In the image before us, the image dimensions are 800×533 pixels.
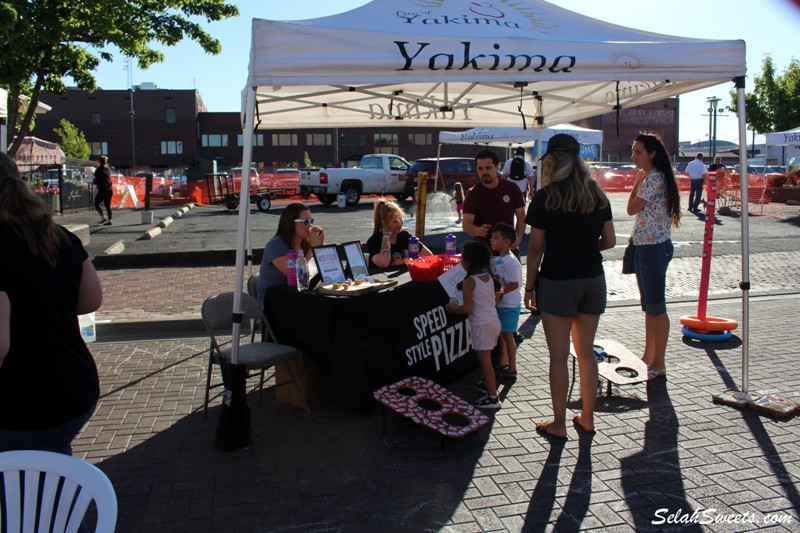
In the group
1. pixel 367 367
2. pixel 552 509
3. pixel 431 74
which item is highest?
pixel 431 74

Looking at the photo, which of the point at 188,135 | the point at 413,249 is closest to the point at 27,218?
the point at 413,249

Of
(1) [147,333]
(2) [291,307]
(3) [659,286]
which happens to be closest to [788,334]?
(3) [659,286]

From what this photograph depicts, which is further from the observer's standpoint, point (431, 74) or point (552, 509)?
point (431, 74)

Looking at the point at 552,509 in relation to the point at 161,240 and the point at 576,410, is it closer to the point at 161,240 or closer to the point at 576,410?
the point at 576,410

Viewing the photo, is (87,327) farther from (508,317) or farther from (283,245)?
(508,317)

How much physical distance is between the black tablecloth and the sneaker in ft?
1.48

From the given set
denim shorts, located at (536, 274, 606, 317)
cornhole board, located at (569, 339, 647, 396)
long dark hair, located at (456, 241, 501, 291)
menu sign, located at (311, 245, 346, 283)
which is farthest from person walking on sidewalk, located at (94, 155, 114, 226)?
denim shorts, located at (536, 274, 606, 317)

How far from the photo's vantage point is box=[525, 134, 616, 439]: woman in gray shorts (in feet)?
13.5

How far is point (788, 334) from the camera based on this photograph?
23.0 ft

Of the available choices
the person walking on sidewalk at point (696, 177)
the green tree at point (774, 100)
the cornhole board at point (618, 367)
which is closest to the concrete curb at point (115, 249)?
the cornhole board at point (618, 367)

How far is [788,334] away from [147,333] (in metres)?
7.06

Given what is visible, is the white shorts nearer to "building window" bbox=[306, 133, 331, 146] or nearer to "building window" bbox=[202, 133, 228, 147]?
"building window" bbox=[306, 133, 331, 146]

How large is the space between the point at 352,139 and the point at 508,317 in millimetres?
69133

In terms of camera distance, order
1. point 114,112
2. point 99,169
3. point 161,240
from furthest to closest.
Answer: point 114,112 → point 99,169 → point 161,240
